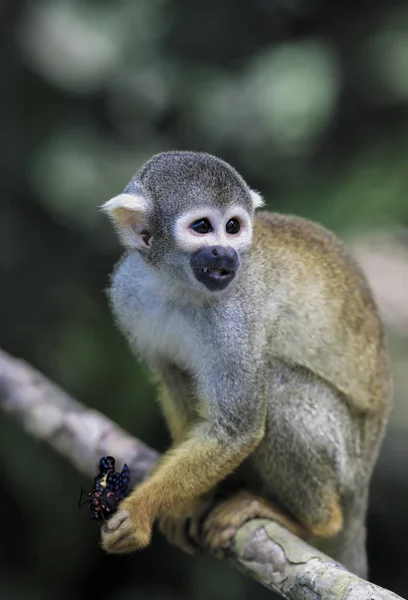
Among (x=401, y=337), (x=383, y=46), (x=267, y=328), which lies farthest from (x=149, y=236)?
(x=383, y=46)

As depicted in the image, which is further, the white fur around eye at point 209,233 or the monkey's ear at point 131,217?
the monkey's ear at point 131,217

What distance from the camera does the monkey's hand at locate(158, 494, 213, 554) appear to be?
330 centimetres

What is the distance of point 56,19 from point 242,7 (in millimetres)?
1349

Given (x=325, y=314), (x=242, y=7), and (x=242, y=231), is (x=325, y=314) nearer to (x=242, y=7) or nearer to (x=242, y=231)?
(x=242, y=231)

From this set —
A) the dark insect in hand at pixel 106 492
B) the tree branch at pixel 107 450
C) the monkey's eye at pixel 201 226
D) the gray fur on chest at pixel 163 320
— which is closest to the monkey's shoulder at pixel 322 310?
the gray fur on chest at pixel 163 320

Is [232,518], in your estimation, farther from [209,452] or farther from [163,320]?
[163,320]

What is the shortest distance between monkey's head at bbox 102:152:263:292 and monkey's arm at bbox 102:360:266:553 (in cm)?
A: 43

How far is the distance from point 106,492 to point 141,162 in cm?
294

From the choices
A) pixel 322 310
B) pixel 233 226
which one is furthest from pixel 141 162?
pixel 233 226

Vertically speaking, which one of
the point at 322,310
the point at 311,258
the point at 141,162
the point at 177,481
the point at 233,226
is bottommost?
the point at 177,481

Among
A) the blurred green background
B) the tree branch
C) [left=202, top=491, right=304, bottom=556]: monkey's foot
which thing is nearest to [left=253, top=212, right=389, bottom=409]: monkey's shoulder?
[left=202, top=491, right=304, bottom=556]: monkey's foot

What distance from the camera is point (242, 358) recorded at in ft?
9.69

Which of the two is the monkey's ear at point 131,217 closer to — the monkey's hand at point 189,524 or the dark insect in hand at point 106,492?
the dark insect in hand at point 106,492

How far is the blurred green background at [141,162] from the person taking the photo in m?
4.79
